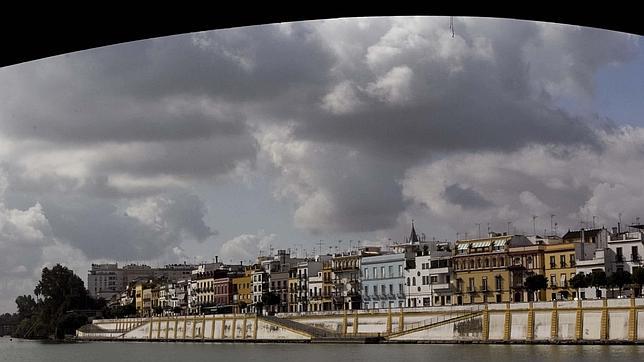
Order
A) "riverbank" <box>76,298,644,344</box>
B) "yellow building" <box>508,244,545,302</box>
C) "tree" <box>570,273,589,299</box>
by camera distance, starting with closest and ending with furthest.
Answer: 1. "riverbank" <box>76,298,644,344</box>
2. "tree" <box>570,273,589,299</box>
3. "yellow building" <box>508,244,545,302</box>

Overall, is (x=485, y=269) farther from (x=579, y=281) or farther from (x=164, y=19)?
(x=164, y=19)

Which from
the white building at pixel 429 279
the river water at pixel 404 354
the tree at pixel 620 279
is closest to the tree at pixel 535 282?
the tree at pixel 620 279

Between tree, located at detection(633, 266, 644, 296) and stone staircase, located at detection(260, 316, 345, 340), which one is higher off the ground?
tree, located at detection(633, 266, 644, 296)

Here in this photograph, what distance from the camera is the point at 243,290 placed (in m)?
62.2

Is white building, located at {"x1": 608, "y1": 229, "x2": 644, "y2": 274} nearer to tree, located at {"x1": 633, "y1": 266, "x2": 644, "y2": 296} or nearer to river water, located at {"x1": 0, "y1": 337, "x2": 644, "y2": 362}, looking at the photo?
tree, located at {"x1": 633, "y1": 266, "x2": 644, "y2": 296}

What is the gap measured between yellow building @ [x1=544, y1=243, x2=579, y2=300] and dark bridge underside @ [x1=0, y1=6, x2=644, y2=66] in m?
39.0

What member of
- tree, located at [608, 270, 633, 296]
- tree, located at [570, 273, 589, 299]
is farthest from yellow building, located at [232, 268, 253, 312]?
tree, located at [608, 270, 633, 296]

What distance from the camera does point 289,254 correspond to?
64.8 meters

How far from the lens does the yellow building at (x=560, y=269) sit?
133 feet

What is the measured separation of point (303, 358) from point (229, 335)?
20317 mm

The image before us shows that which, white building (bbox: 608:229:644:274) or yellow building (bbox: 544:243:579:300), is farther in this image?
yellow building (bbox: 544:243:579:300)

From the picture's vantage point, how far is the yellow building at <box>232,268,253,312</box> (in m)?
60.9

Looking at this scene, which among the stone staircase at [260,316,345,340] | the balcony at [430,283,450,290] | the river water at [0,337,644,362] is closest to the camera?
the river water at [0,337,644,362]

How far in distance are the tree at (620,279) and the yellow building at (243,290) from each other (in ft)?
89.7
